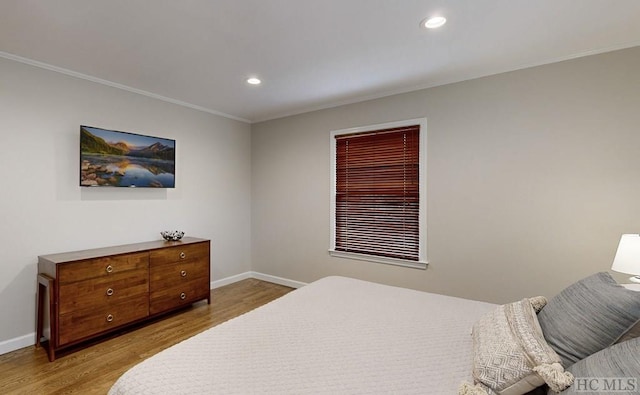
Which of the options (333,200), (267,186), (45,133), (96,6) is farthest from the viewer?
(267,186)

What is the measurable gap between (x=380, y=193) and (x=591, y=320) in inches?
102

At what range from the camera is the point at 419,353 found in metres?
1.42

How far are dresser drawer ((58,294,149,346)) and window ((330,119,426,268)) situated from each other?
2255 mm

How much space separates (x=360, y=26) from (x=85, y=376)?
129 inches

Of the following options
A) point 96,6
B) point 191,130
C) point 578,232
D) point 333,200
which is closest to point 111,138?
point 191,130

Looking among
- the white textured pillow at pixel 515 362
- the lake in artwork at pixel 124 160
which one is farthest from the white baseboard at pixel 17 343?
the white textured pillow at pixel 515 362

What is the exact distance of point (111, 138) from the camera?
3.21 m

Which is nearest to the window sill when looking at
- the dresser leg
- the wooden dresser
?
the wooden dresser

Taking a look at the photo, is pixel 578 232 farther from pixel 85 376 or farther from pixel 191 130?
pixel 191 130

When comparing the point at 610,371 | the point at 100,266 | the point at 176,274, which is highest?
the point at 610,371

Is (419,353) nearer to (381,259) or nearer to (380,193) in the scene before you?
(381,259)

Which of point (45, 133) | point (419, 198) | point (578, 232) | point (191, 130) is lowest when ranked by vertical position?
point (578, 232)

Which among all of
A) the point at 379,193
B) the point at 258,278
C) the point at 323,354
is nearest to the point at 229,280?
the point at 258,278

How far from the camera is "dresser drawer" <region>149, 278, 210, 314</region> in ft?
10.4
